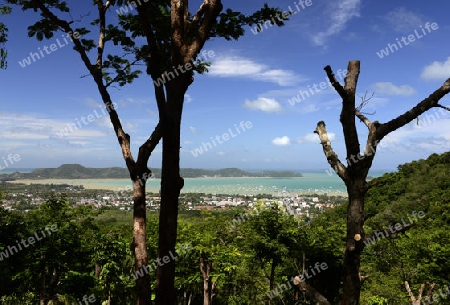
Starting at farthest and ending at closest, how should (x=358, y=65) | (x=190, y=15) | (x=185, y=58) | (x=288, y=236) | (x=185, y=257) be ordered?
(x=185, y=257) → (x=288, y=236) → (x=190, y=15) → (x=185, y=58) → (x=358, y=65)

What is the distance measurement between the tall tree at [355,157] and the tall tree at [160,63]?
1.62 metres

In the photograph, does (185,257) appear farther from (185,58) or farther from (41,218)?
(185,58)

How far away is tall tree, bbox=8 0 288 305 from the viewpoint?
3.22 m

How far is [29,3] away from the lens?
5.04 m

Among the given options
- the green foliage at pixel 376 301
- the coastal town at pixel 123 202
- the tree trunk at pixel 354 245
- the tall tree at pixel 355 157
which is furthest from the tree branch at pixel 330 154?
the green foliage at pixel 376 301

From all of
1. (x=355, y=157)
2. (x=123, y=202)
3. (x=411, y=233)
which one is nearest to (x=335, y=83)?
(x=355, y=157)

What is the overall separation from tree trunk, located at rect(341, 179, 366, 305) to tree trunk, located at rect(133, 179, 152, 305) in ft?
8.52

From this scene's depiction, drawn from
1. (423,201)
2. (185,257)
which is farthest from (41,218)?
(423,201)

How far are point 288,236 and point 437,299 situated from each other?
28.9 feet

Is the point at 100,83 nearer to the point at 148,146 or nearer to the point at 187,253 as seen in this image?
the point at 148,146

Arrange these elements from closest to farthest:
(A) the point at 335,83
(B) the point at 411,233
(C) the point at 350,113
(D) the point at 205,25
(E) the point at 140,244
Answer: (A) the point at 335,83
(C) the point at 350,113
(D) the point at 205,25
(E) the point at 140,244
(B) the point at 411,233

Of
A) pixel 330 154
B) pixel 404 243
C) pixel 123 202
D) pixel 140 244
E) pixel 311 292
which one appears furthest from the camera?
pixel 123 202

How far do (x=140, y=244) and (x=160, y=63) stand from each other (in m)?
2.74

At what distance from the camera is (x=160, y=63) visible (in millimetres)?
4547
